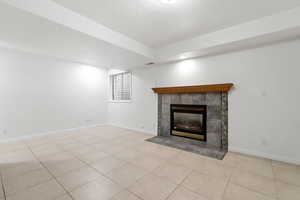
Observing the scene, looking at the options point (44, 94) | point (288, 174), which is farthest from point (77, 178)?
point (44, 94)

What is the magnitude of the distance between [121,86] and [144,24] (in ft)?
11.6

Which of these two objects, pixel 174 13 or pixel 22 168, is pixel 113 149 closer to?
pixel 22 168

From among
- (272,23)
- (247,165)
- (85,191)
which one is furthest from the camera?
(247,165)

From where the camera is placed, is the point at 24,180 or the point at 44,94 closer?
the point at 24,180

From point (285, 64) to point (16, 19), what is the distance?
487 cm

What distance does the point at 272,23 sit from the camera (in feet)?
7.38

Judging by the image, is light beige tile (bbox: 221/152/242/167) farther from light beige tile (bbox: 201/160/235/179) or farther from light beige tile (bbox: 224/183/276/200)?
light beige tile (bbox: 224/183/276/200)

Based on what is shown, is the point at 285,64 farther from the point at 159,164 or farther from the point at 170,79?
the point at 159,164

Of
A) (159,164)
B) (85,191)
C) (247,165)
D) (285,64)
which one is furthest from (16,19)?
(285,64)

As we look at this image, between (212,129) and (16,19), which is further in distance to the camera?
(212,129)

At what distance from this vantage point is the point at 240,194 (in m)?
1.66

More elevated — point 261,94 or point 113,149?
point 261,94

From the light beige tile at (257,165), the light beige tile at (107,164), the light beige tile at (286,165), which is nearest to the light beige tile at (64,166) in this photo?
the light beige tile at (107,164)

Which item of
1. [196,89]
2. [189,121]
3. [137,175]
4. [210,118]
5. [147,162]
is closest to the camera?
[137,175]
